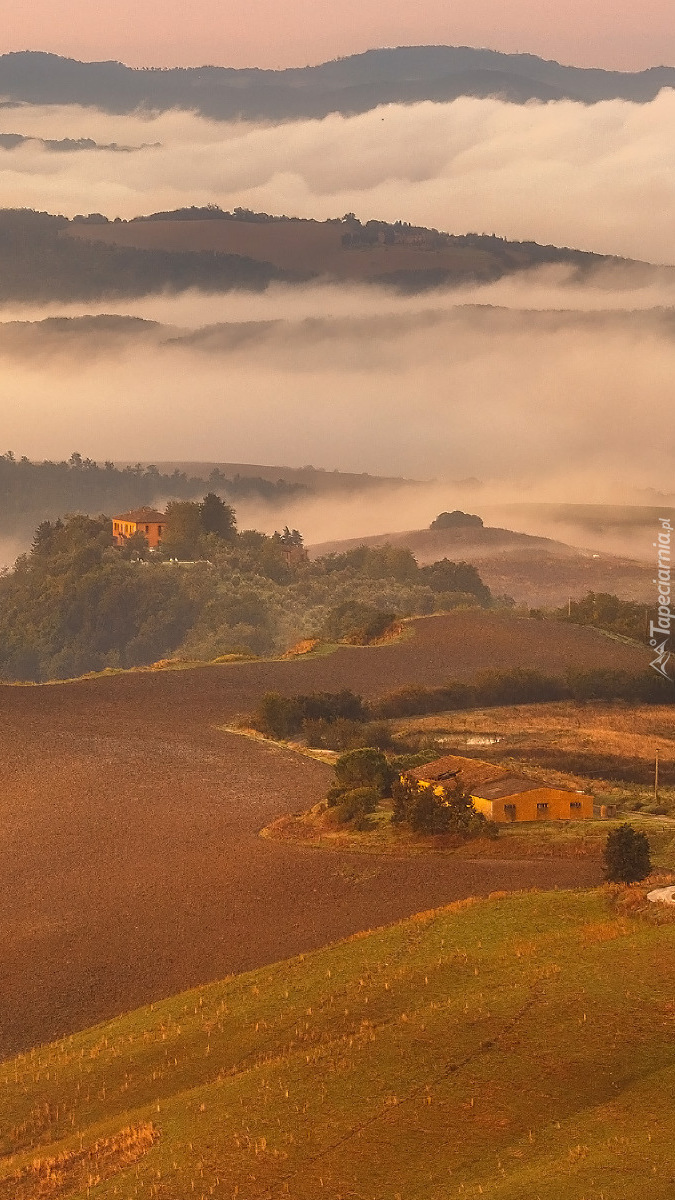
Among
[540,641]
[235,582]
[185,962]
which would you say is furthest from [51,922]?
[235,582]

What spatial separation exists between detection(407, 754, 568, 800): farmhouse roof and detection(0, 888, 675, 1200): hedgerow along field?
63.1 ft

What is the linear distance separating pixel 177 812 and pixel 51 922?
1601cm

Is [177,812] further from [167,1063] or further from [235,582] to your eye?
[235,582]

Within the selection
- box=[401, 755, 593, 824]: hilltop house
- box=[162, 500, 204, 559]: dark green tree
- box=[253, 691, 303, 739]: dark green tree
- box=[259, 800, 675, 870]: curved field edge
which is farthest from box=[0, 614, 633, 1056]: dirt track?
box=[162, 500, 204, 559]: dark green tree

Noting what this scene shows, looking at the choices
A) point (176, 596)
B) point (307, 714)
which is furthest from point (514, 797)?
point (176, 596)

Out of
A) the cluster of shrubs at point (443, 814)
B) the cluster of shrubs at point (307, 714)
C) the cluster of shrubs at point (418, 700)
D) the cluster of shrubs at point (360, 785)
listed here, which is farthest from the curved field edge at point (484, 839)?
the cluster of shrubs at point (307, 714)

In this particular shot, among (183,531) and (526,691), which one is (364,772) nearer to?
(526,691)

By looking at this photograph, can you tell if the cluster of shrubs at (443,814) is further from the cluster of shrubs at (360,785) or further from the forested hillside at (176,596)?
the forested hillside at (176,596)

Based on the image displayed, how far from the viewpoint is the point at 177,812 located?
6594cm

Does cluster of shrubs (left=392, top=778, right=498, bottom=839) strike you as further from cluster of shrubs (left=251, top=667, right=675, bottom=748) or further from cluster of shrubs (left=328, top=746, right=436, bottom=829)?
cluster of shrubs (left=251, top=667, right=675, bottom=748)

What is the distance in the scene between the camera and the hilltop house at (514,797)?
59406 mm

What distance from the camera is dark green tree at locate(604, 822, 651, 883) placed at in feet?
145

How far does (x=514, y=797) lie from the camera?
59594 millimetres

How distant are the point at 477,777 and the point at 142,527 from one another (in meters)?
133
